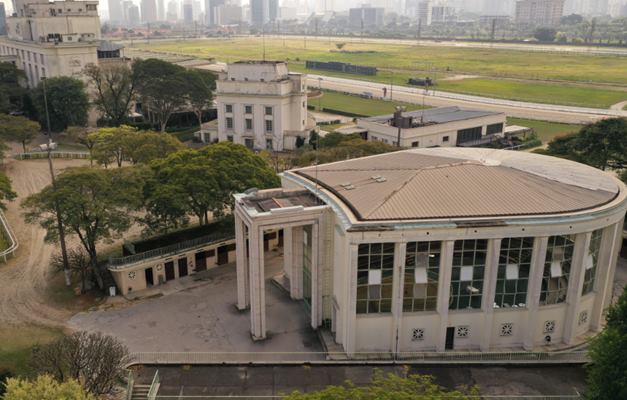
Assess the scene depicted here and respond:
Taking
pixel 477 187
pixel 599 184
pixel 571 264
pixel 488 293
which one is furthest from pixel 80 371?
Result: pixel 599 184

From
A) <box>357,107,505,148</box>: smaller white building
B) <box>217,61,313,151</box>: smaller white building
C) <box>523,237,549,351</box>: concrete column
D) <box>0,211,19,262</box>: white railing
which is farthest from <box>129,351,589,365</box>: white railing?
<box>217,61,313,151</box>: smaller white building

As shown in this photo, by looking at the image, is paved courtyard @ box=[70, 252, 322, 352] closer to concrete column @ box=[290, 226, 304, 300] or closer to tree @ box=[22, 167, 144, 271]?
concrete column @ box=[290, 226, 304, 300]

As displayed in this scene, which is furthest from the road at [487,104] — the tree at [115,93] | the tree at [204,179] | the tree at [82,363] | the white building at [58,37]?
the tree at [82,363]

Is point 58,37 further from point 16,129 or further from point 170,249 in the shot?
point 170,249

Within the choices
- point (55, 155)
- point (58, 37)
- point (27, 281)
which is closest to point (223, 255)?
point (27, 281)

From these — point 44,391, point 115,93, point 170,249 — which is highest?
point 115,93

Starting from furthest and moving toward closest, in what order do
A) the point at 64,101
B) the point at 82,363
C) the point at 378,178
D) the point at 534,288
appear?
1. the point at 64,101
2. the point at 378,178
3. the point at 534,288
4. the point at 82,363
